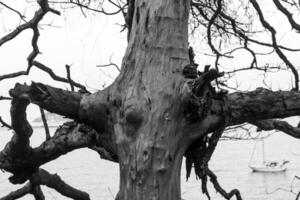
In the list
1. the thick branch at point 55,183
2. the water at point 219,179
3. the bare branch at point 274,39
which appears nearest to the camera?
the thick branch at point 55,183

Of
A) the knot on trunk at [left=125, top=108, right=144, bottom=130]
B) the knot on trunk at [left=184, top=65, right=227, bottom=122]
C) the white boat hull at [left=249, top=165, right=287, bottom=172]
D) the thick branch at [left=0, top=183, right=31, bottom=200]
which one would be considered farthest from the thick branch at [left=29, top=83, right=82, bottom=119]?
the white boat hull at [left=249, top=165, right=287, bottom=172]

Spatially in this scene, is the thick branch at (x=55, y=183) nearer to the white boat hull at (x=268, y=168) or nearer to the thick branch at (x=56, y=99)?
the thick branch at (x=56, y=99)

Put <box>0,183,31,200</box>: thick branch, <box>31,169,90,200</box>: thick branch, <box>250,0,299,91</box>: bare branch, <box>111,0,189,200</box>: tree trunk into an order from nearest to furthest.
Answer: <box>111,0,189,200</box>: tree trunk → <box>31,169,90,200</box>: thick branch → <box>0,183,31,200</box>: thick branch → <box>250,0,299,91</box>: bare branch

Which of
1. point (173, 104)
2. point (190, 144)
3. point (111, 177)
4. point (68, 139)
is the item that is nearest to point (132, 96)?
point (173, 104)

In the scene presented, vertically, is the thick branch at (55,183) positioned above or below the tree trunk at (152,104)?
below

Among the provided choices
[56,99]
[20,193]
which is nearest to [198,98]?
[56,99]

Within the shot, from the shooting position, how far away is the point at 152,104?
240 cm

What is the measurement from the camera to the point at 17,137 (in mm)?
2918

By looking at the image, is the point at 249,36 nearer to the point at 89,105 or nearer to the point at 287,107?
the point at 287,107

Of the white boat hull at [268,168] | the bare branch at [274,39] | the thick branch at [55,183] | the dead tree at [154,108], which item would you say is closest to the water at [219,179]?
the white boat hull at [268,168]

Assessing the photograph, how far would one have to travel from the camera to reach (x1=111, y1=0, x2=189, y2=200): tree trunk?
233 centimetres

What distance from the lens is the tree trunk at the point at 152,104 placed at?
2330 millimetres

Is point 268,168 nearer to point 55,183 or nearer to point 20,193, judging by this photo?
point 20,193

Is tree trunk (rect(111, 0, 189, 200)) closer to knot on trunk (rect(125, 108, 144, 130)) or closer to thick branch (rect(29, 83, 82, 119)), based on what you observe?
knot on trunk (rect(125, 108, 144, 130))
